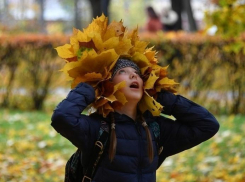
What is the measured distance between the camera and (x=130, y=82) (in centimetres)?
329

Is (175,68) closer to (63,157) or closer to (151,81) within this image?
(63,157)

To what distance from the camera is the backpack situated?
10.5 ft

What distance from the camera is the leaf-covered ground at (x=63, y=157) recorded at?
6.89m

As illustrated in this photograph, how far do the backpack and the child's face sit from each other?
21 cm

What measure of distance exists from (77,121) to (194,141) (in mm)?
799

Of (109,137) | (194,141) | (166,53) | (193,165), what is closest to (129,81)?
(109,137)

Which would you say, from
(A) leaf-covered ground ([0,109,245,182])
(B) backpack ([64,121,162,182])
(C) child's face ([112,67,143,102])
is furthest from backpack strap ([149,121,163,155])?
(A) leaf-covered ground ([0,109,245,182])

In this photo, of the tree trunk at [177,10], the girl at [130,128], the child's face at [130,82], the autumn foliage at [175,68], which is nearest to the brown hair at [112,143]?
the girl at [130,128]

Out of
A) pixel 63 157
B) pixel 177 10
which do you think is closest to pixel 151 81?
pixel 63 157

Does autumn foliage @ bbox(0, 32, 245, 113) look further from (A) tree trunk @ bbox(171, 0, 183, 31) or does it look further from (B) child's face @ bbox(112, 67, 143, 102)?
(A) tree trunk @ bbox(171, 0, 183, 31)

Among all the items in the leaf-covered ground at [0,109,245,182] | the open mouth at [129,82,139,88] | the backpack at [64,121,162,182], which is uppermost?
the open mouth at [129,82,139,88]

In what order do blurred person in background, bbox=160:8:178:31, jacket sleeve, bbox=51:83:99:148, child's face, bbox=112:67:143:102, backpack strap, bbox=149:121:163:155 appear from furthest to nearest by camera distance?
blurred person in background, bbox=160:8:178:31 → backpack strap, bbox=149:121:163:155 → child's face, bbox=112:67:143:102 → jacket sleeve, bbox=51:83:99:148

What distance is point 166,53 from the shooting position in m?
11.1

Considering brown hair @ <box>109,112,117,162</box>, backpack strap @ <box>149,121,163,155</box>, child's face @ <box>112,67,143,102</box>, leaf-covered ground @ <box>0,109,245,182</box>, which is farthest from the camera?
leaf-covered ground @ <box>0,109,245,182</box>
